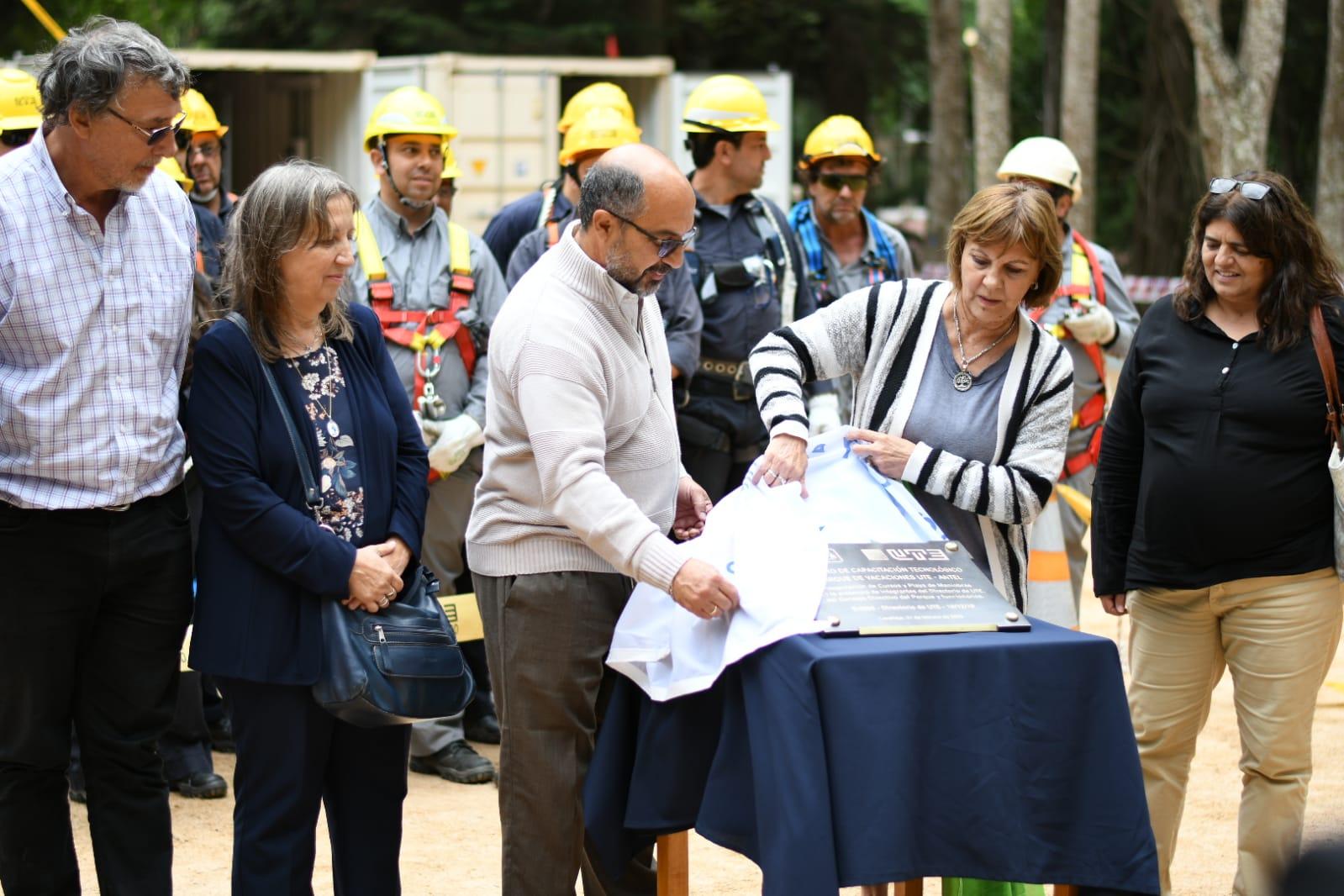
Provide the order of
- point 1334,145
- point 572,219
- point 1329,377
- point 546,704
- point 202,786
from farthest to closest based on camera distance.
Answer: point 1334,145, point 572,219, point 202,786, point 1329,377, point 546,704

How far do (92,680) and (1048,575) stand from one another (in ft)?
8.07

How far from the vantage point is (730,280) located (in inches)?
247

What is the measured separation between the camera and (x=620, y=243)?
3688 millimetres

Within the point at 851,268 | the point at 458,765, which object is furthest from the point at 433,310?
the point at 851,268

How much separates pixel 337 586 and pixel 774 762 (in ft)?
3.72

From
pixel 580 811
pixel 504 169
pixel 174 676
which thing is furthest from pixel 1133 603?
pixel 504 169

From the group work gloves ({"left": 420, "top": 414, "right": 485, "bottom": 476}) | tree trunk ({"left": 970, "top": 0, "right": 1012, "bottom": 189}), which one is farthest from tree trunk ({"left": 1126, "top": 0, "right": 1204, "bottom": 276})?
work gloves ({"left": 420, "top": 414, "right": 485, "bottom": 476})

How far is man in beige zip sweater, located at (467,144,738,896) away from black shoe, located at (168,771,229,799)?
235 cm

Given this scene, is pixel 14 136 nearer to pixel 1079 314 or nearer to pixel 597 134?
pixel 597 134

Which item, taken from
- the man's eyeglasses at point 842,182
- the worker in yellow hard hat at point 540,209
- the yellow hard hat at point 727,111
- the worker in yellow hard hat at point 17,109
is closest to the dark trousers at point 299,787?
the yellow hard hat at point 727,111

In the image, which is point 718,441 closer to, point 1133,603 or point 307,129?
point 1133,603

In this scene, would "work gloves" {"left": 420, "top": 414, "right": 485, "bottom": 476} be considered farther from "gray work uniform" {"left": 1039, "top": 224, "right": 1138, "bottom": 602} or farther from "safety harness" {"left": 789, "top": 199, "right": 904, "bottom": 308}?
"gray work uniform" {"left": 1039, "top": 224, "right": 1138, "bottom": 602}

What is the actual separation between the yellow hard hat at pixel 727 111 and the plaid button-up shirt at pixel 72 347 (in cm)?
300

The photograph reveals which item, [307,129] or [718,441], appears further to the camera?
[307,129]
